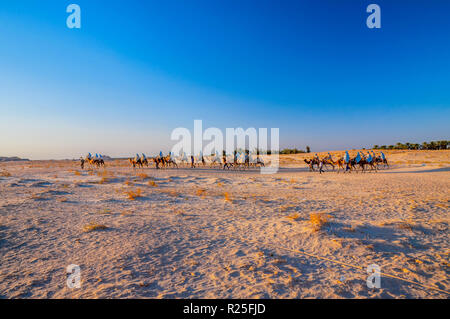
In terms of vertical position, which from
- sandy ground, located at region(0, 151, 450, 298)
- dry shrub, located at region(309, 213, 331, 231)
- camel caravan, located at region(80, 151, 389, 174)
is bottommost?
sandy ground, located at region(0, 151, 450, 298)

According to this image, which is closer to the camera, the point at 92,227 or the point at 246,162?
the point at 92,227

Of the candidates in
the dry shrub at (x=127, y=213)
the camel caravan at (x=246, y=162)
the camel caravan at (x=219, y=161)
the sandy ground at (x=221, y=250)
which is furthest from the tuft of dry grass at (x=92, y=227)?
the camel caravan at (x=219, y=161)

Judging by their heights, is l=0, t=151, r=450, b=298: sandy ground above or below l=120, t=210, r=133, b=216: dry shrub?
below

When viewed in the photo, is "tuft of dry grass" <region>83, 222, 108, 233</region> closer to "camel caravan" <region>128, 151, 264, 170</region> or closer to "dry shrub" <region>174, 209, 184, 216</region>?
"dry shrub" <region>174, 209, 184, 216</region>

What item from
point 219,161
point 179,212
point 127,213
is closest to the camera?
point 127,213

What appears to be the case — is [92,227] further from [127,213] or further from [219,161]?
[219,161]

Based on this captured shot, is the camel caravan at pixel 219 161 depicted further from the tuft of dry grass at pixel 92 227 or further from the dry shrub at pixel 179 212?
the tuft of dry grass at pixel 92 227

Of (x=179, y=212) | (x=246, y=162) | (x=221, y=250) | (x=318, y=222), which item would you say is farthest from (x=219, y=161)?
(x=221, y=250)

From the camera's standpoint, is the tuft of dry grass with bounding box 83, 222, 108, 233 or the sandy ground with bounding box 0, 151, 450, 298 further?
the tuft of dry grass with bounding box 83, 222, 108, 233

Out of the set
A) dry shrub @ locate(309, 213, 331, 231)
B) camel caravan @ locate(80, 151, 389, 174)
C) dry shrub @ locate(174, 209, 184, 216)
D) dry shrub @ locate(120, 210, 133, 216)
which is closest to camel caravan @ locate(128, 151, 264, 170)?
camel caravan @ locate(80, 151, 389, 174)
